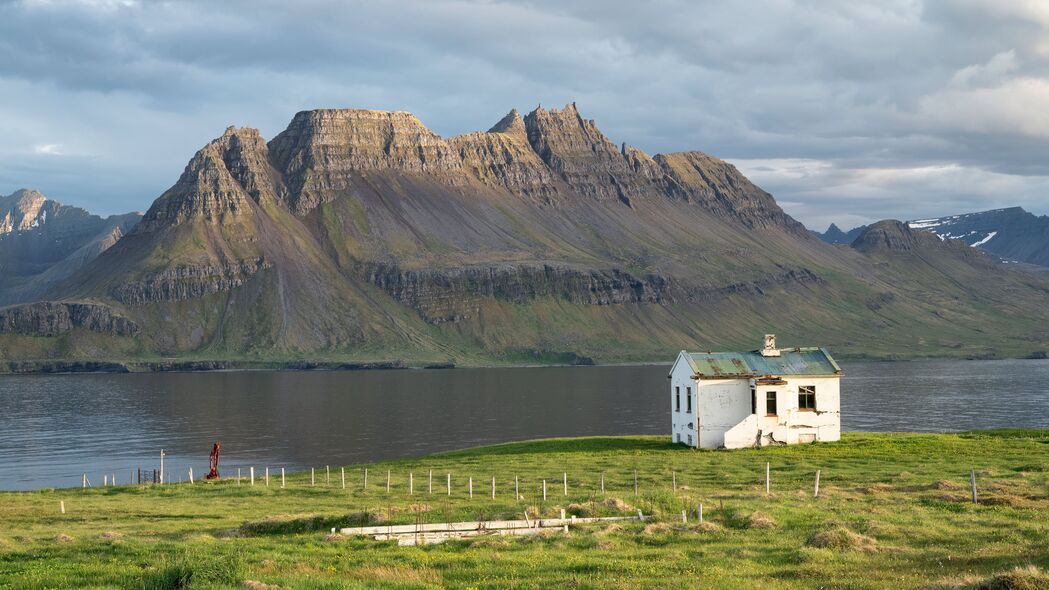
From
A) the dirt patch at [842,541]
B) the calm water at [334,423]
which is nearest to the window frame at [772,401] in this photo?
the calm water at [334,423]

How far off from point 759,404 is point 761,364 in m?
4.39

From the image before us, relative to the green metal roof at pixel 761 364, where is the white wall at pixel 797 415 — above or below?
below

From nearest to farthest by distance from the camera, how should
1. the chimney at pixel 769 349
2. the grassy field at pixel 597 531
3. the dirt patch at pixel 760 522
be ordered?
the grassy field at pixel 597 531 < the dirt patch at pixel 760 522 < the chimney at pixel 769 349

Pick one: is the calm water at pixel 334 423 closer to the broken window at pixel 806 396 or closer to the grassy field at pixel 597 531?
the grassy field at pixel 597 531

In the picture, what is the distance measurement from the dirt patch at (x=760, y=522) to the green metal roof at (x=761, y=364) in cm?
4187

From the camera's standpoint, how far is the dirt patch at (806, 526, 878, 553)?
3100 cm

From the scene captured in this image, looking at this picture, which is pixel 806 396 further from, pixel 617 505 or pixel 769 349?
pixel 617 505

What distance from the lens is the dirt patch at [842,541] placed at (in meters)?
31.0

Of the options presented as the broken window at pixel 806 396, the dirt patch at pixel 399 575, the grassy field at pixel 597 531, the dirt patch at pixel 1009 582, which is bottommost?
the grassy field at pixel 597 531

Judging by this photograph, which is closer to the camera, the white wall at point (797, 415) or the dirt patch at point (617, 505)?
the dirt patch at point (617, 505)

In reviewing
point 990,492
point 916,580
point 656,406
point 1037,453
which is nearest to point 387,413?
point 656,406

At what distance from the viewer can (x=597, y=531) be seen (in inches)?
1417

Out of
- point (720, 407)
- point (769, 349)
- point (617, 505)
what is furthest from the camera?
point (769, 349)

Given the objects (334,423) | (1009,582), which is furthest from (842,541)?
(334,423)
